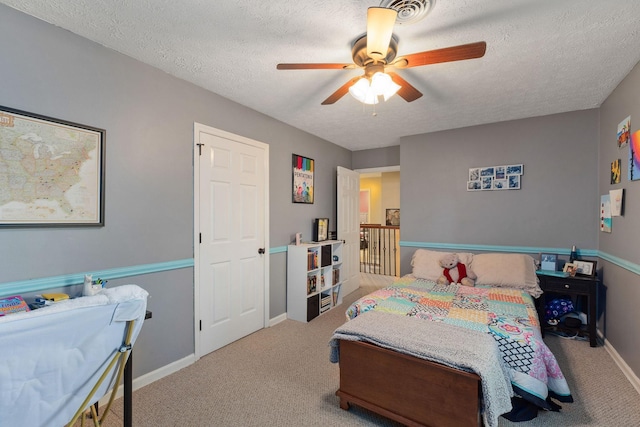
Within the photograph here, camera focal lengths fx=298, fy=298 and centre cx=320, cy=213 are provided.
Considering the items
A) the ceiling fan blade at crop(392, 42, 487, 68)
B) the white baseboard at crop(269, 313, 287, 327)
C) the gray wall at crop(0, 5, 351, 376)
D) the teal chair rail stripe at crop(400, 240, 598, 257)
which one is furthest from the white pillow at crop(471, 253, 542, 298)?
the gray wall at crop(0, 5, 351, 376)

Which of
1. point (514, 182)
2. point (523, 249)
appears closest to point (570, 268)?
point (523, 249)

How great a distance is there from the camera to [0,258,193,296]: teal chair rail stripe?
1.66 m

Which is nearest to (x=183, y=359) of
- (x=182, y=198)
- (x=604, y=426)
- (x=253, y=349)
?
(x=253, y=349)

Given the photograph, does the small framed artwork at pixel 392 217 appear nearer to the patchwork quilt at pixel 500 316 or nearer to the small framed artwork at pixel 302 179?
the small framed artwork at pixel 302 179

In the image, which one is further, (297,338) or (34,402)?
(297,338)

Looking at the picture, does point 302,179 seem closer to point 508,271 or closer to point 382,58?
point 382,58

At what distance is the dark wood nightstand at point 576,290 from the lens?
9.23 ft

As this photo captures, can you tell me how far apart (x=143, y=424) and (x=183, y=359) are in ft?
2.30

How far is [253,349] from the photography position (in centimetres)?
284

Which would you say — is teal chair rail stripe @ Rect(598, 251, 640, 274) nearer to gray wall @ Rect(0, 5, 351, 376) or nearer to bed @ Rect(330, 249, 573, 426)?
bed @ Rect(330, 249, 573, 426)

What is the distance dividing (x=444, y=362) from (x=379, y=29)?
70.1 inches

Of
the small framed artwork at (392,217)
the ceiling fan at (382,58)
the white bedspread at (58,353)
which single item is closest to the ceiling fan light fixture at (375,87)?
the ceiling fan at (382,58)

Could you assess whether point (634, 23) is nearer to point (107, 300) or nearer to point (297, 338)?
point (107, 300)

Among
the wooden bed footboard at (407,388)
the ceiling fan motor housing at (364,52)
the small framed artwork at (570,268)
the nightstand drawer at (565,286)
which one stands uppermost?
the ceiling fan motor housing at (364,52)
